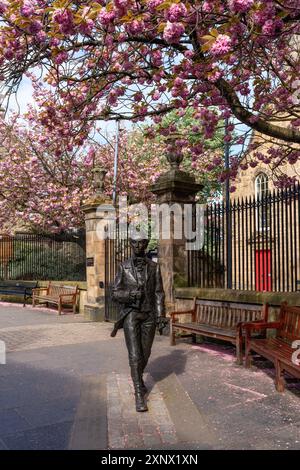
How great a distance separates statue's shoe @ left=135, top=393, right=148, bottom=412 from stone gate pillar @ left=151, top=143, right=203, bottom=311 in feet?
16.1

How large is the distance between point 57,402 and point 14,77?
13.5 feet

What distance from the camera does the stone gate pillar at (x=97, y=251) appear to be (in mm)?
12148

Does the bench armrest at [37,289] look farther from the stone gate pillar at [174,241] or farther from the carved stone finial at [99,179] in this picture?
the stone gate pillar at [174,241]

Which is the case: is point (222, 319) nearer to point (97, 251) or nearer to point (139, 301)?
point (139, 301)

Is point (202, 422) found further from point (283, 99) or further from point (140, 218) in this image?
point (140, 218)

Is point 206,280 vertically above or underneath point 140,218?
underneath

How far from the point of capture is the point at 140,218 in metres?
16.8

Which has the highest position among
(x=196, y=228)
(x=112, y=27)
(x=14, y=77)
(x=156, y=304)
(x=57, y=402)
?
(x=112, y=27)

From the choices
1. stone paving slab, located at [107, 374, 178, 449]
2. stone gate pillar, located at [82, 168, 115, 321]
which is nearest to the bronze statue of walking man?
stone paving slab, located at [107, 374, 178, 449]

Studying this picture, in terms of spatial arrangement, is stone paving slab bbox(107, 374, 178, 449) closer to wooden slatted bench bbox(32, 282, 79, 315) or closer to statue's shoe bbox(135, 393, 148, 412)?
statue's shoe bbox(135, 393, 148, 412)

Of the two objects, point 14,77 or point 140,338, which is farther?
point 14,77

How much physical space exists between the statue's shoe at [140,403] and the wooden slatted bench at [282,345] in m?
1.67
